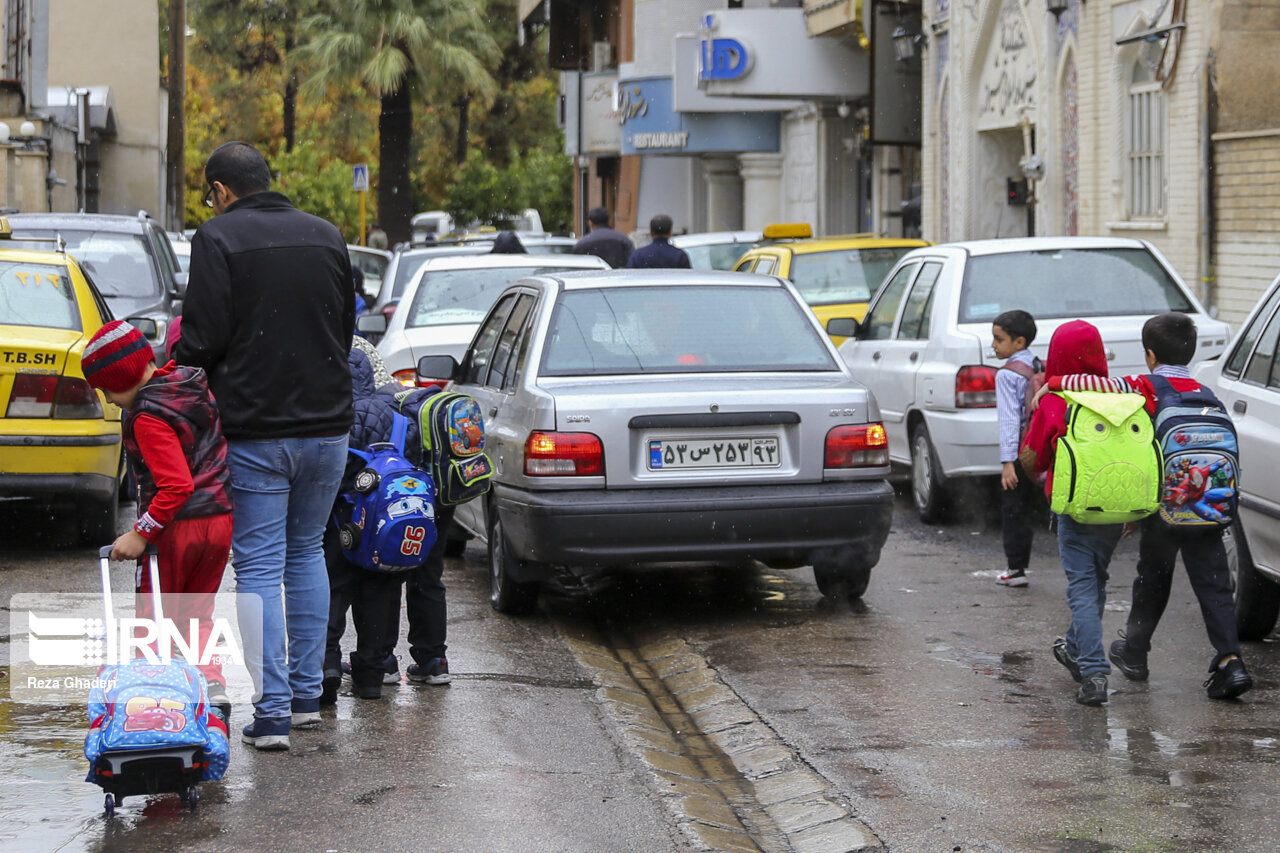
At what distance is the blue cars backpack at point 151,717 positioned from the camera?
4766 mm

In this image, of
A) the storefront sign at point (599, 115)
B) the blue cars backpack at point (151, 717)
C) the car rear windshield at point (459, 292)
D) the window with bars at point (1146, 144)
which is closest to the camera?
the blue cars backpack at point (151, 717)

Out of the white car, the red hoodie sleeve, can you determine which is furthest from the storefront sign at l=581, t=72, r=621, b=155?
the red hoodie sleeve

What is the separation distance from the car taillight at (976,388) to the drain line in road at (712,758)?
10.4ft

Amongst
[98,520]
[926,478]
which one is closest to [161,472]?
[98,520]

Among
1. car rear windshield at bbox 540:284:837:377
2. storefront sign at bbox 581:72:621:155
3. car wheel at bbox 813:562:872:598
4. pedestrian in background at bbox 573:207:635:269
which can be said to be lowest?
car wheel at bbox 813:562:872:598

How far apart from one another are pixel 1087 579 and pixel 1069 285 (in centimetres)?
460

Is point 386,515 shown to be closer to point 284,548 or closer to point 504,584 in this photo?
point 284,548

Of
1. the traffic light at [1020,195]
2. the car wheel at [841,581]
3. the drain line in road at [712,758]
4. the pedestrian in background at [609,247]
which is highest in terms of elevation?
the traffic light at [1020,195]

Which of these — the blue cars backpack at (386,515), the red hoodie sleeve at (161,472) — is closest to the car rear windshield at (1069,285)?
the blue cars backpack at (386,515)

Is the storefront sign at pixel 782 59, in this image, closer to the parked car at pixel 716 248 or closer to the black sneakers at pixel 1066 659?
the parked car at pixel 716 248

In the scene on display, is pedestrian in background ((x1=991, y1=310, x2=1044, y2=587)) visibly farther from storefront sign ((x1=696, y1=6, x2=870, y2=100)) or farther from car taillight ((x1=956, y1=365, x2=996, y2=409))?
storefront sign ((x1=696, y1=6, x2=870, y2=100))

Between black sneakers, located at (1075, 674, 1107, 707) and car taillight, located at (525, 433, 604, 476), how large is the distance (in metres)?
2.17

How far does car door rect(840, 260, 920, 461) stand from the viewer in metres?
11.3

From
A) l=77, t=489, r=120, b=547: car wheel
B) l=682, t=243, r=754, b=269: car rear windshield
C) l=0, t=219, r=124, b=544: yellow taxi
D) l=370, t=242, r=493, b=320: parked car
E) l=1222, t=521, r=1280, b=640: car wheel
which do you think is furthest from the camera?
l=682, t=243, r=754, b=269: car rear windshield
